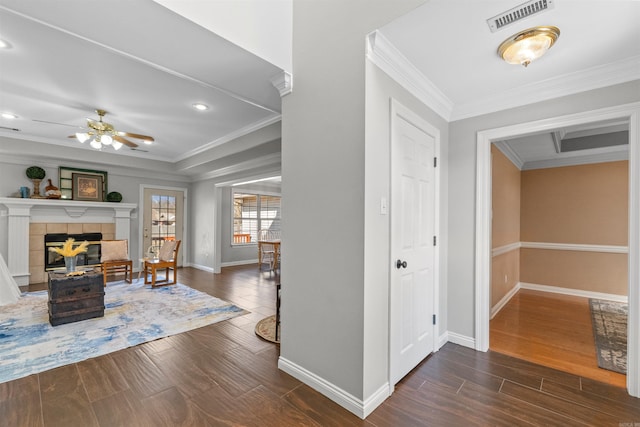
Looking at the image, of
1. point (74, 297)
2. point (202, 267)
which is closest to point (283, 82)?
point (74, 297)

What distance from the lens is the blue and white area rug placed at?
8.46ft

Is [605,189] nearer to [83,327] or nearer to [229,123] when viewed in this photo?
[229,123]

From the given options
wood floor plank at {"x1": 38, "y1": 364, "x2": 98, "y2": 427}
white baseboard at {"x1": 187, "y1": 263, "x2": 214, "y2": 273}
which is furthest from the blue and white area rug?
white baseboard at {"x1": 187, "y1": 263, "x2": 214, "y2": 273}

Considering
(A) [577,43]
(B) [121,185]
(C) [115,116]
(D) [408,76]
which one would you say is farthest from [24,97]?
(A) [577,43]

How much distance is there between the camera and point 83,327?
326cm

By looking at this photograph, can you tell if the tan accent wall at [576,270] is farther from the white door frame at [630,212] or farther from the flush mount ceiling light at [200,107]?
the flush mount ceiling light at [200,107]

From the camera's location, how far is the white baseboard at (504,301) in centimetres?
379

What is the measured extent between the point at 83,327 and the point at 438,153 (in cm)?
447

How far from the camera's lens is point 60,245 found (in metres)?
5.58

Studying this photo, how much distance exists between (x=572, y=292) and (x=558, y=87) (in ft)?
14.0

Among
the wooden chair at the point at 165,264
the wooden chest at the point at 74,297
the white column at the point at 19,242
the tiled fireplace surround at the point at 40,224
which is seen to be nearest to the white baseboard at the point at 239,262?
the wooden chair at the point at 165,264

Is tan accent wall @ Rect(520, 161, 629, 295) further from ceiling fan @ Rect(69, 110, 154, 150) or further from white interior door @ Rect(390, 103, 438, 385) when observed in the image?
ceiling fan @ Rect(69, 110, 154, 150)

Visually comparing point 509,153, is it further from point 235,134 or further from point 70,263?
point 70,263

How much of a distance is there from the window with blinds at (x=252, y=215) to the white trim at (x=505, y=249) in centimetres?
626
